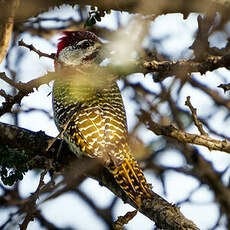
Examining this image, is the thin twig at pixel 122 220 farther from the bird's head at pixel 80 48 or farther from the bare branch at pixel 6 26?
the bird's head at pixel 80 48

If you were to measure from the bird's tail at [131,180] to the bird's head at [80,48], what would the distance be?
2756 millimetres

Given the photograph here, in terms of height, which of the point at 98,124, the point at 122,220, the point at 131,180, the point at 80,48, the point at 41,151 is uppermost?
the point at 80,48

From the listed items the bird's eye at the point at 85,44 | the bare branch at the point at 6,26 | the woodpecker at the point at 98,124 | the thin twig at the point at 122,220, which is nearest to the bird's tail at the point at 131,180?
the woodpecker at the point at 98,124

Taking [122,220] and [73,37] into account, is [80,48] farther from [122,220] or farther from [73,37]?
[122,220]

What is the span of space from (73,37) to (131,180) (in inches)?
132

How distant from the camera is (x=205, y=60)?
3.44 metres

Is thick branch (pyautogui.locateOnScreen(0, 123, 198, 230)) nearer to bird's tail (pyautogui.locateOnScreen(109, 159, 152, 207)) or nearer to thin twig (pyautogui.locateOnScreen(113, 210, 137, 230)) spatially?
bird's tail (pyautogui.locateOnScreen(109, 159, 152, 207))

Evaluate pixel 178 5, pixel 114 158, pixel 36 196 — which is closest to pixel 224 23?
pixel 178 5

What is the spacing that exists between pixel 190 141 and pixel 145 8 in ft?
3.83

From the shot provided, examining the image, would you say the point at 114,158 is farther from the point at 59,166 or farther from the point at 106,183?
the point at 59,166

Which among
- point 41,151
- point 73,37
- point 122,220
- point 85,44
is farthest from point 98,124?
point 73,37

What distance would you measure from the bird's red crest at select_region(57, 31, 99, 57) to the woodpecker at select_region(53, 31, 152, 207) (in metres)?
1.26

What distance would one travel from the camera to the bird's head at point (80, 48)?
266 inches

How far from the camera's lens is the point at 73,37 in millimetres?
6961
